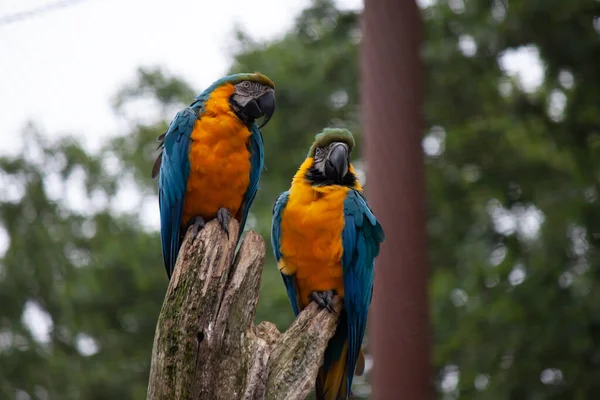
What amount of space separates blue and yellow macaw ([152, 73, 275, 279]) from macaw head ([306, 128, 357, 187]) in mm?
291

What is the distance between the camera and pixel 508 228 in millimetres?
7988

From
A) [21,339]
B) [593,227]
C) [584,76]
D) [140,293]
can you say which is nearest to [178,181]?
[593,227]

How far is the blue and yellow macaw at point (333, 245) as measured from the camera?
3471mm

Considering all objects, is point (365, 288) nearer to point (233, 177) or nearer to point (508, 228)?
point (233, 177)

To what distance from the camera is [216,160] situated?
3.59 m

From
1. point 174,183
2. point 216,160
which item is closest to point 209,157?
point 216,160

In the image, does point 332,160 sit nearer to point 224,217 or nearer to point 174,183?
point 224,217

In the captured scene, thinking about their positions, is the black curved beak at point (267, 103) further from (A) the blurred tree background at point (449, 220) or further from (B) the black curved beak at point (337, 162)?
(A) the blurred tree background at point (449, 220)

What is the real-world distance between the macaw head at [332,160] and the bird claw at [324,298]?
0.49m

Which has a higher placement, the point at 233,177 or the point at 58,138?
the point at 58,138

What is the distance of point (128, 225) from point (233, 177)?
7.42 metres

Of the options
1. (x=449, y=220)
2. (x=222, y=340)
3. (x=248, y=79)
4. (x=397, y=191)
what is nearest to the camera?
(x=222, y=340)

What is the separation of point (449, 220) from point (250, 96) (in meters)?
4.98

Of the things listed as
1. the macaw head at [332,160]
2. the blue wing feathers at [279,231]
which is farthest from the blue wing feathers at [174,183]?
the macaw head at [332,160]
